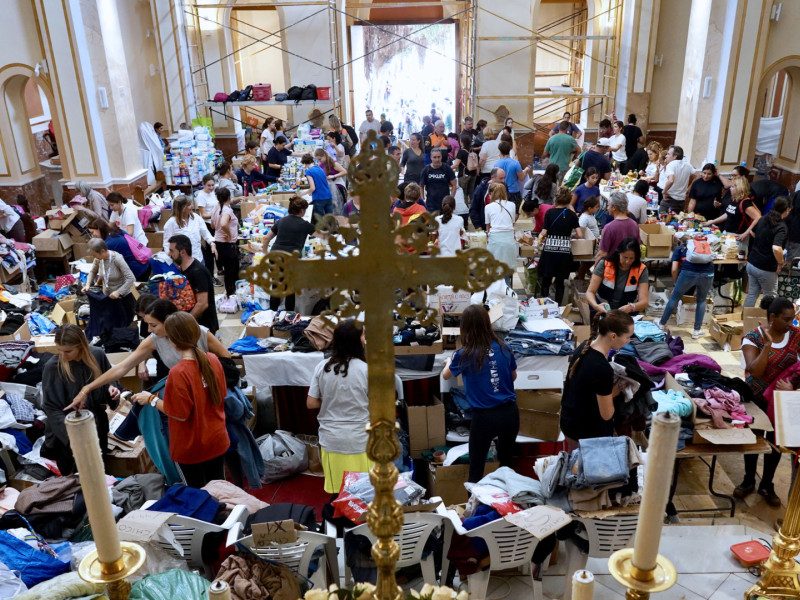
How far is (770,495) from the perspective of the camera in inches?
202

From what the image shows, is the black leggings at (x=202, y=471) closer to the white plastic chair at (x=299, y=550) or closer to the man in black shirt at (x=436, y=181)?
the white plastic chair at (x=299, y=550)

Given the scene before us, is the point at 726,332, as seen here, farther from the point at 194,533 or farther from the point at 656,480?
the point at 656,480

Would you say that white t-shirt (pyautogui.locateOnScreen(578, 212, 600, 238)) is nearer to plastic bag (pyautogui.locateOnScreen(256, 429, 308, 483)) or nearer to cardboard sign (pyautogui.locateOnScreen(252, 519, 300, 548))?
plastic bag (pyautogui.locateOnScreen(256, 429, 308, 483))

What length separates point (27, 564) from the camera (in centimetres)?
362

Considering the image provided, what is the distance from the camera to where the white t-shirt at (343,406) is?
14.2 ft

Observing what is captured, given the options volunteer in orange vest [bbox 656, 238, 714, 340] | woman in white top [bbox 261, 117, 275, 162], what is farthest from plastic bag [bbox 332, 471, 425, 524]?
woman in white top [bbox 261, 117, 275, 162]

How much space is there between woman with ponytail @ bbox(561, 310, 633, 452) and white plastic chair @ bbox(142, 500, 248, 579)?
2040mm

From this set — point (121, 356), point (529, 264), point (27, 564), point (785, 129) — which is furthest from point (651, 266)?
point (27, 564)

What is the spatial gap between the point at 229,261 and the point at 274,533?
566 centimetres

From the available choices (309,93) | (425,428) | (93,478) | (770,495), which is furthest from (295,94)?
(93,478)

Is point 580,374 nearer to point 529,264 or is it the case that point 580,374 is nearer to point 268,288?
point 268,288

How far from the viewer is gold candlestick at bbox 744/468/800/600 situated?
2.11 meters

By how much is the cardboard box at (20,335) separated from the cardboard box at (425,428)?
152 inches

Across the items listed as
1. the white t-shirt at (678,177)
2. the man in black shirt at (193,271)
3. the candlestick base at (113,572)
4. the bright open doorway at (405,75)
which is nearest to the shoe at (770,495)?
the man in black shirt at (193,271)
